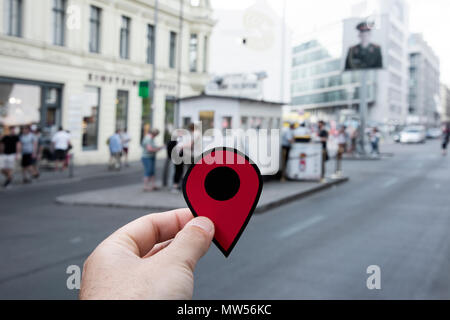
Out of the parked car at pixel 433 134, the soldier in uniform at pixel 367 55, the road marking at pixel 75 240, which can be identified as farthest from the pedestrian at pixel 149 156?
the parked car at pixel 433 134

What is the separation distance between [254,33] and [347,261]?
9.84ft

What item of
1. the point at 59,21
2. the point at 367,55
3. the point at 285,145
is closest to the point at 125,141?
the point at 59,21

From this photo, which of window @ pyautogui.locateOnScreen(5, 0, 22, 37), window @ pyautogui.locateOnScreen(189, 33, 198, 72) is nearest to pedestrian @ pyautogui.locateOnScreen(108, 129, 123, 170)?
window @ pyautogui.locateOnScreen(189, 33, 198, 72)

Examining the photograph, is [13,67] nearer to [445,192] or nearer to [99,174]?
[99,174]

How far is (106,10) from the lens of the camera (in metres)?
16.3

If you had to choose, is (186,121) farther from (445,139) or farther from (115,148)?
(445,139)

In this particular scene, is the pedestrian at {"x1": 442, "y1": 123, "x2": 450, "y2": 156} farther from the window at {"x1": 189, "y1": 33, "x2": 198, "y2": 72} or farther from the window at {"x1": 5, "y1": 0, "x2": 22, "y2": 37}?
the window at {"x1": 5, "y1": 0, "x2": 22, "y2": 37}

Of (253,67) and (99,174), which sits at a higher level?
(253,67)

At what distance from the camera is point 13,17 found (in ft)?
49.4

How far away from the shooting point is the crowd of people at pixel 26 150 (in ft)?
42.3

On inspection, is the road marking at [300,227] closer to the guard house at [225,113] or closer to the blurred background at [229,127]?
the blurred background at [229,127]

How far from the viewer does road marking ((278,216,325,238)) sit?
24.1ft
